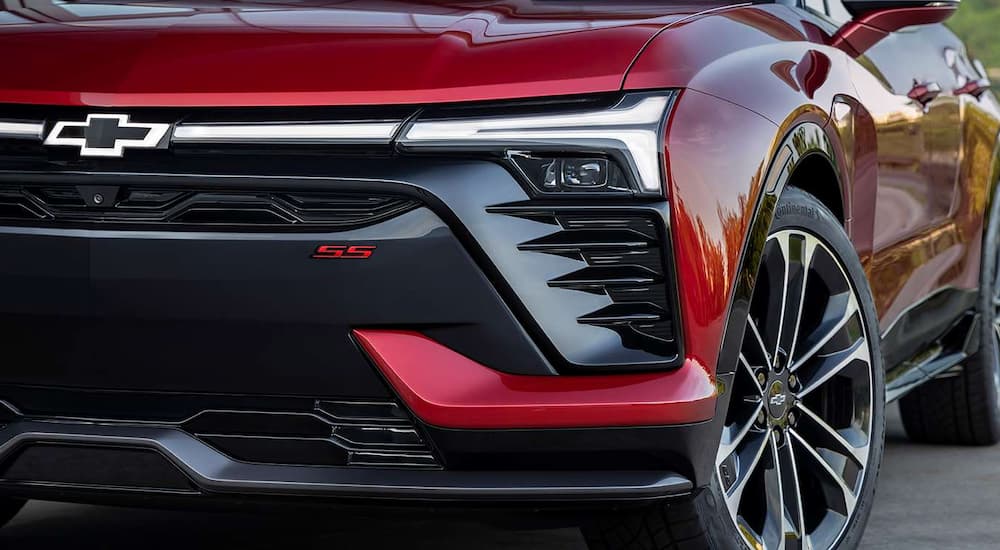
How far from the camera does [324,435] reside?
2.90m

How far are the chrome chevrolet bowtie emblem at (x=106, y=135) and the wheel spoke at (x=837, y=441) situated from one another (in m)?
1.56

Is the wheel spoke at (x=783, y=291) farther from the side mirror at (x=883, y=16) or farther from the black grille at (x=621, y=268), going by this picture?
the side mirror at (x=883, y=16)

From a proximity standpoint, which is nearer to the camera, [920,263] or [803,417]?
[803,417]

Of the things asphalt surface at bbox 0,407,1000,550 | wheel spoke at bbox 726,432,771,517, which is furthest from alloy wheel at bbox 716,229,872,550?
asphalt surface at bbox 0,407,1000,550

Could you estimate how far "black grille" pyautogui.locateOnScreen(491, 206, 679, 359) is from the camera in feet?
9.21

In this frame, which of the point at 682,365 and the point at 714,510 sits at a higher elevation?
the point at 682,365

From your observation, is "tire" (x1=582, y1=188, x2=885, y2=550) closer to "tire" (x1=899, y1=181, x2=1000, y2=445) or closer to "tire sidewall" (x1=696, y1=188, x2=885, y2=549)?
"tire sidewall" (x1=696, y1=188, x2=885, y2=549)

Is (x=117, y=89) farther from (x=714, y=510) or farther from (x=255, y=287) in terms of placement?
(x=714, y=510)

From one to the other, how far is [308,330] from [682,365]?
A: 64 cm

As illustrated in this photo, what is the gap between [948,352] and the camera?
5301 millimetres

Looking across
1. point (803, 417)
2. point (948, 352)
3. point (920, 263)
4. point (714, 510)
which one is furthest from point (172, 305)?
point (948, 352)

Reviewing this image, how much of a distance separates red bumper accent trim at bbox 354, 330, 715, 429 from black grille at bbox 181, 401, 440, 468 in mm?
81

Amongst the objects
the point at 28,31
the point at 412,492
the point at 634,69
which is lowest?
the point at 412,492

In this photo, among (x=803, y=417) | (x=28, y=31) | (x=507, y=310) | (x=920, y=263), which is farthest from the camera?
(x=920, y=263)
